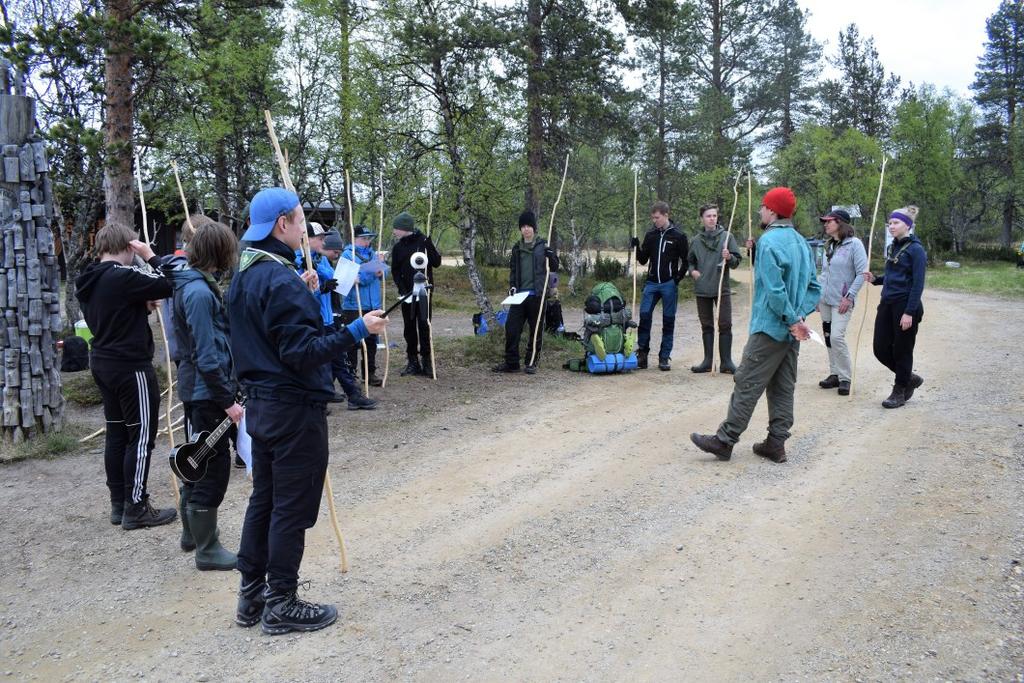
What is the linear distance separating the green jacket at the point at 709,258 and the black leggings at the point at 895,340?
2056mm

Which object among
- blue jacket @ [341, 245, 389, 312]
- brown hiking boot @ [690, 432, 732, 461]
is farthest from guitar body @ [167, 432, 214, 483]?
blue jacket @ [341, 245, 389, 312]

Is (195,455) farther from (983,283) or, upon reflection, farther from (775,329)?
(983,283)

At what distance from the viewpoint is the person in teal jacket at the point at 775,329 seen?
5.67 meters

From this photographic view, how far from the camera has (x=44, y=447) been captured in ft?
20.7

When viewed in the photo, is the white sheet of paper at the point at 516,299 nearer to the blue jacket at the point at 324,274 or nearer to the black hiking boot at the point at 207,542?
the blue jacket at the point at 324,274

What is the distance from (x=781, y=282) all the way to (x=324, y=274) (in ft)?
15.3

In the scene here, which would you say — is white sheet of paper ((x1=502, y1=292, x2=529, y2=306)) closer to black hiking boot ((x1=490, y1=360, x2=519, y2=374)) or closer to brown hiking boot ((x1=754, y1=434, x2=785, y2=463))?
black hiking boot ((x1=490, y1=360, x2=519, y2=374))

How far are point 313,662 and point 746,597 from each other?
208 centimetres

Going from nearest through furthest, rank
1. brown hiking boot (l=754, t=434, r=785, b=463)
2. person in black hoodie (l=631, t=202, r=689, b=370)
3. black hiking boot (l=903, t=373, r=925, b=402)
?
brown hiking boot (l=754, t=434, r=785, b=463)
black hiking boot (l=903, t=373, r=925, b=402)
person in black hoodie (l=631, t=202, r=689, b=370)

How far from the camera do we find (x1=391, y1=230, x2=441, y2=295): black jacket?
9305mm

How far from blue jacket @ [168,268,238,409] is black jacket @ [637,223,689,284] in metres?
6.26

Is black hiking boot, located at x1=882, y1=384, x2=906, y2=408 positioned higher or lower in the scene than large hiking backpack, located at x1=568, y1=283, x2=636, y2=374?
lower

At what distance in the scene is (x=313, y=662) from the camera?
325cm

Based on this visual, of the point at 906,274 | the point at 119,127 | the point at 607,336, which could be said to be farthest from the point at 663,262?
the point at 119,127
